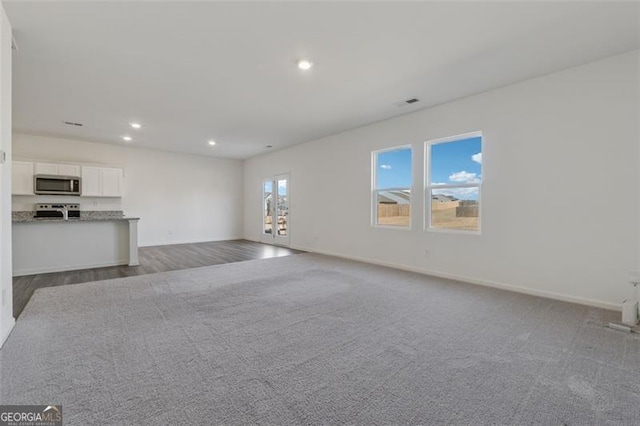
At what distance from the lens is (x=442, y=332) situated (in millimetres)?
2600

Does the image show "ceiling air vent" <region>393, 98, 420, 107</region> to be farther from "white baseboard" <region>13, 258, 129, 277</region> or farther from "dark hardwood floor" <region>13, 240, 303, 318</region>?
"white baseboard" <region>13, 258, 129, 277</region>

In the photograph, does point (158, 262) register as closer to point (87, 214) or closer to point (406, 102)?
point (87, 214)

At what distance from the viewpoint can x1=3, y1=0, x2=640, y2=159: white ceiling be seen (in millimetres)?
2471

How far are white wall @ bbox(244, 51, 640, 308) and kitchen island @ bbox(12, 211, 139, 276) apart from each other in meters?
5.28

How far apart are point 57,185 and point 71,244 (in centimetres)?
233

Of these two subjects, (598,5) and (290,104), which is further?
(290,104)

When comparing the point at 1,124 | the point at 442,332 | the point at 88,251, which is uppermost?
the point at 1,124

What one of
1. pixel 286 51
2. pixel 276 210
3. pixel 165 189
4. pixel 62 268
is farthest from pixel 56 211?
pixel 286 51

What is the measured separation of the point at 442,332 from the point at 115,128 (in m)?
7.13

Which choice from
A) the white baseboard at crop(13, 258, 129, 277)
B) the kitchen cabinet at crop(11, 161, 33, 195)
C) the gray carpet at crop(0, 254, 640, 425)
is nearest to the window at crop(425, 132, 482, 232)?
the gray carpet at crop(0, 254, 640, 425)

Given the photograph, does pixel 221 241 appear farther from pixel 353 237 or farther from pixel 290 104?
pixel 290 104

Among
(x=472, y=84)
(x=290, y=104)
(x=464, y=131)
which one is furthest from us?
(x=290, y=104)

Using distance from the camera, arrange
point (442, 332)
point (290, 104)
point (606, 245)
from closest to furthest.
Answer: point (442, 332) < point (606, 245) < point (290, 104)

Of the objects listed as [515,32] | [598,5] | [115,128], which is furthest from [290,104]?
[115,128]
